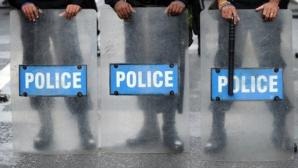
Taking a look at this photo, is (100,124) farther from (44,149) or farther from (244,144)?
(244,144)

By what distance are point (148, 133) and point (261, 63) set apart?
107cm

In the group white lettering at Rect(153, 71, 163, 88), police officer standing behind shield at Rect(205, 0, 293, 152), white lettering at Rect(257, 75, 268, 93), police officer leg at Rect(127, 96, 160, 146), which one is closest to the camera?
police officer standing behind shield at Rect(205, 0, 293, 152)

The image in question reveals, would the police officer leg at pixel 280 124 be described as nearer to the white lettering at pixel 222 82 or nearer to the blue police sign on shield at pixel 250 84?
the blue police sign on shield at pixel 250 84

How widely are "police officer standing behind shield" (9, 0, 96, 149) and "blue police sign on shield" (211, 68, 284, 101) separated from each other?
1052 mm

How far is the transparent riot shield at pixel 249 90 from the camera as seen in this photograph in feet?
21.3

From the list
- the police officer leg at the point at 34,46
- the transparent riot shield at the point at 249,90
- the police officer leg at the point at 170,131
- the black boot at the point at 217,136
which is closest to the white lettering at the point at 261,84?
the transparent riot shield at the point at 249,90

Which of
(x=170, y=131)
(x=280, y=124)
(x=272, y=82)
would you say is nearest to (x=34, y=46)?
(x=170, y=131)

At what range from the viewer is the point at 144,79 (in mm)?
6613

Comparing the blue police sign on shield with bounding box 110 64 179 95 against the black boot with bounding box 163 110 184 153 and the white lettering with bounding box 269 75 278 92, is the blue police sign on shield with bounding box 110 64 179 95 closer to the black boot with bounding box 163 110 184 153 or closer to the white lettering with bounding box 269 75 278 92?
the black boot with bounding box 163 110 184 153

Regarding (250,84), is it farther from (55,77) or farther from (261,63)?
(55,77)

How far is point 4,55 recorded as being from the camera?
12.3 metres

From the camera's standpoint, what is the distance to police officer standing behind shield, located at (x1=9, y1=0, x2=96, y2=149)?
660 centimetres

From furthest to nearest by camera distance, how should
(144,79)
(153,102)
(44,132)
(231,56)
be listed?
(44,132)
(153,102)
(144,79)
(231,56)

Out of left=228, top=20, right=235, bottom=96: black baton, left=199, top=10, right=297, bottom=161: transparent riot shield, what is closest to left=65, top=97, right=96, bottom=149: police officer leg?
left=199, top=10, right=297, bottom=161: transparent riot shield
